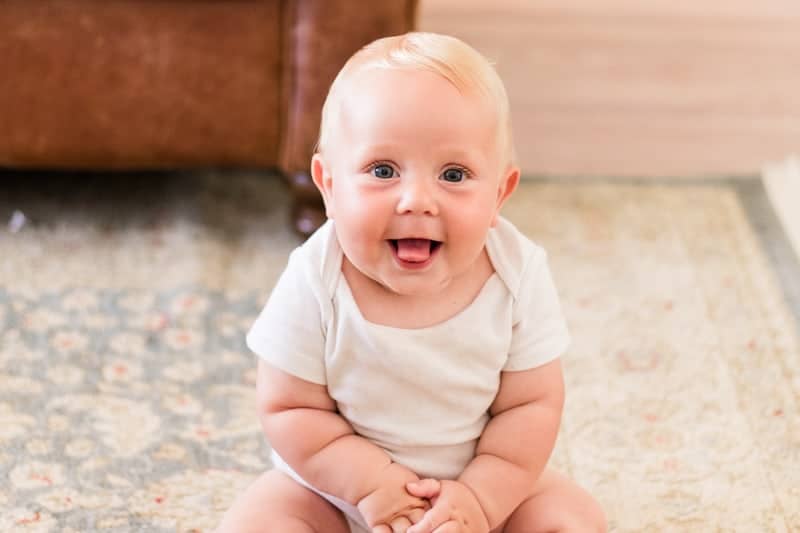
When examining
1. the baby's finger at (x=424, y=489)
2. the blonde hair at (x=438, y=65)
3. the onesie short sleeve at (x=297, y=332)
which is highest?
the blonde hair at (x=438, y=65)

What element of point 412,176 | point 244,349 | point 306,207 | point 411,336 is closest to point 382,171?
point 412,176

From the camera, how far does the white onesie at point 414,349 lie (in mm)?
909

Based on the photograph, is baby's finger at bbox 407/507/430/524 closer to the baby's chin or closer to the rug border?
the baby's chin

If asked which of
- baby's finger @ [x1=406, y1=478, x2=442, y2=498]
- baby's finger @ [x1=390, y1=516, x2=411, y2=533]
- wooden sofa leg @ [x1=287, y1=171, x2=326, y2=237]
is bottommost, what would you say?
wooden sofa leg @ [x1=287, y1=171, x2=326, y2=237]

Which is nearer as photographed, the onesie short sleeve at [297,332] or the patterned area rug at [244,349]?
the onesie short sleeve at [297,332]

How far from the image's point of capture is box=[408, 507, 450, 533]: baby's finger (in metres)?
0.88

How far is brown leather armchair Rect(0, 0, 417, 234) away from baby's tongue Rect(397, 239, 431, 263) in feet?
1.90

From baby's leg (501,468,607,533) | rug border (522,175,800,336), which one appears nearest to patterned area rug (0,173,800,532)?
rug border (522,175,800,336)

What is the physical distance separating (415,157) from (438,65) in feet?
0.22

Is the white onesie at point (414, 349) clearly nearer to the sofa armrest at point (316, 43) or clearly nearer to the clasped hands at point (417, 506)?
the clasped hands at point (417, 506)

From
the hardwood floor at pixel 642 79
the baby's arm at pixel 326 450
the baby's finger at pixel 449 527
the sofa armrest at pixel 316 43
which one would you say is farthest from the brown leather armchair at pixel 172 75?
the baby's finger at pixel 449 527

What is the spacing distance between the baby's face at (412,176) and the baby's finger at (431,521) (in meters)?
0.17

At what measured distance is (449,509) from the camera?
887 mm

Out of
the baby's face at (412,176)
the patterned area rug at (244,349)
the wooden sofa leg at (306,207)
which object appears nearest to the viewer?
the baby's face at (412,176)
